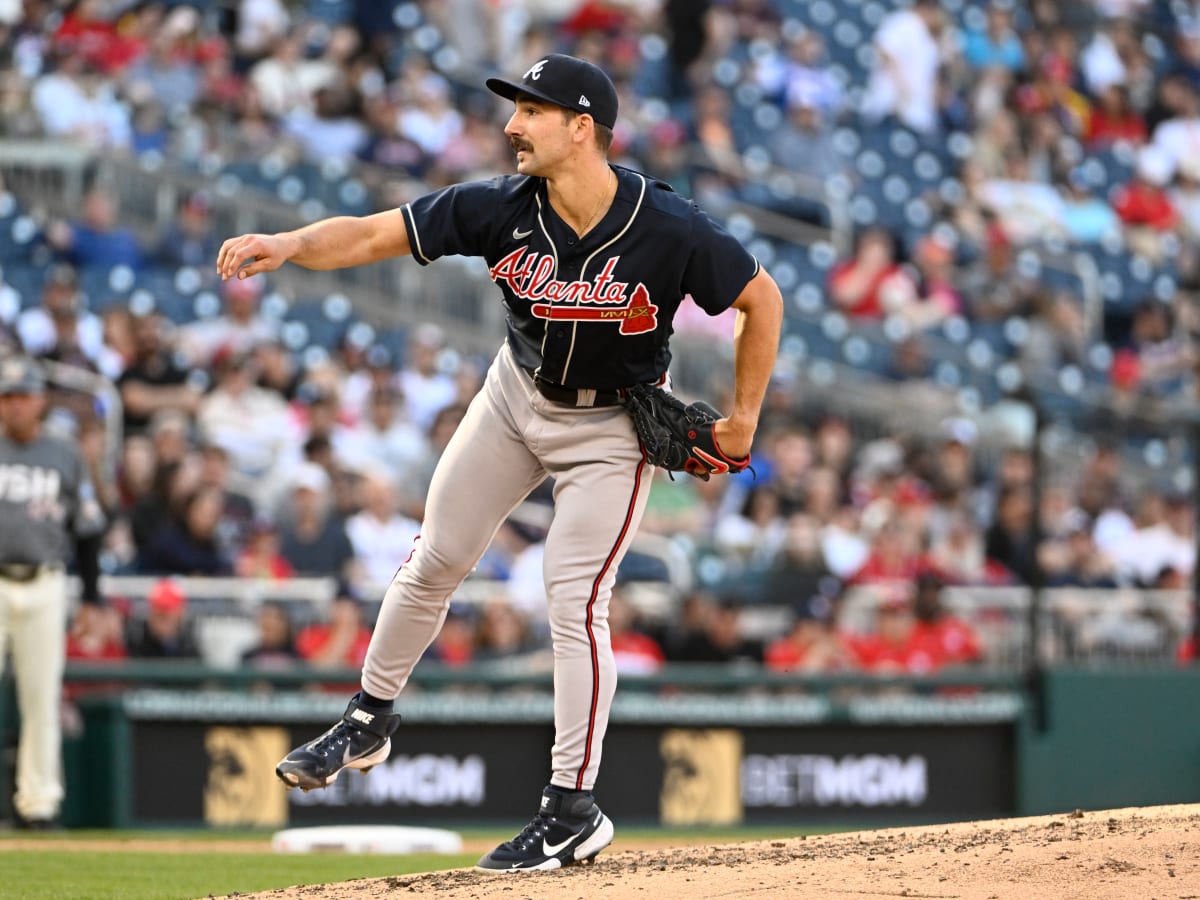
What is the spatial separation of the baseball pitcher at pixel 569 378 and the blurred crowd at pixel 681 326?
2.59m

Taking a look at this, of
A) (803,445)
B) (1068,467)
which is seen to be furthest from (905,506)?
(1068,467)

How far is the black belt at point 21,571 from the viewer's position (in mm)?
8820

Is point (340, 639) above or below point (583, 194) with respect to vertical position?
below

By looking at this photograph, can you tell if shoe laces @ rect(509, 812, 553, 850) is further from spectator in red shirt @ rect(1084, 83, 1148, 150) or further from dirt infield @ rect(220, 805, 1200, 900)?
spectator in red shirt @ rect(1084, 83, 1148, 150)

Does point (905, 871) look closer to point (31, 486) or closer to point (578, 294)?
point (578, 294)

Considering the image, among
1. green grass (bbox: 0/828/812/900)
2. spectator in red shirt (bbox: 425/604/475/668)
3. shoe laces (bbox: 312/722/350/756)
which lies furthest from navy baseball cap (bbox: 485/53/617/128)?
spectator in red shirt (bbox: 425/604/475/668)

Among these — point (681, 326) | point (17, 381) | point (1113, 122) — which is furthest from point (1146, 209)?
point (17, 381)

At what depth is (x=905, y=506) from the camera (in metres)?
12.8

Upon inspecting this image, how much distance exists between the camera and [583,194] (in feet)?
17.9

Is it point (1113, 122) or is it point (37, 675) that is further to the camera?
point (1113, 122)

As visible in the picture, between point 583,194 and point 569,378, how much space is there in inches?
19.9

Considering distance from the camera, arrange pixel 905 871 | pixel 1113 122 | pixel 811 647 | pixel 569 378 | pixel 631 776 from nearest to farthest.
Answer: pixel 905 871 → pixel 569 378 → pixel 631 776 → pixel 811 647 → pixel 1113 122

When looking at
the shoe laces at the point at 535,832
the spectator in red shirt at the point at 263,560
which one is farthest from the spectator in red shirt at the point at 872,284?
the shoe laces at the point at 535,832

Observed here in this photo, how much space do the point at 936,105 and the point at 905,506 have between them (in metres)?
6.95
